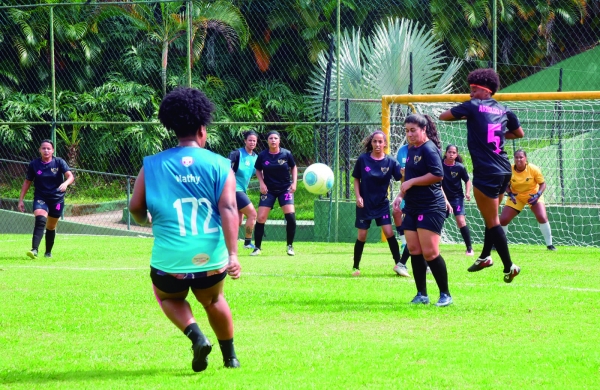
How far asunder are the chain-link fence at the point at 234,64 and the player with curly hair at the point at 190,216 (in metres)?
17.0

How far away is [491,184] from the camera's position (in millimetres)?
8688

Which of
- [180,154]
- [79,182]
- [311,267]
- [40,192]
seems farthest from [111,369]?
[79,182]

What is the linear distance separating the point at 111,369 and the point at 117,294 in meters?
3.69

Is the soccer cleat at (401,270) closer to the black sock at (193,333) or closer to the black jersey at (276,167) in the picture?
the black jersey at (276,167)

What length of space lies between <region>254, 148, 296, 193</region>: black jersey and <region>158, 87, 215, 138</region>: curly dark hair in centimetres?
933

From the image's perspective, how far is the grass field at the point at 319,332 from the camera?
18.1ft

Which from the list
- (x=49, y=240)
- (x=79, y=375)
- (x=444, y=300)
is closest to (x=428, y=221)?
(x=444, y=300)

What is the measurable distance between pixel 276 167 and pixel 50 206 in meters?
3.74

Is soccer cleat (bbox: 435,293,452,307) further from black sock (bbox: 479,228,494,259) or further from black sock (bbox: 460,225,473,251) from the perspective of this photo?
black sock (bbox: 460,225,473,251)

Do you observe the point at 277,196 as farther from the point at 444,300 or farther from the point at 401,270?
the point at 444,300

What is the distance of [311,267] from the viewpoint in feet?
41.0

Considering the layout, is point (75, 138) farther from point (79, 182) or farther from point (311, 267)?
point (311, 267)

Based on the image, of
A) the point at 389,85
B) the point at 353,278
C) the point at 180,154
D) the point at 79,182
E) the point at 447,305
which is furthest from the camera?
the point at 389,85

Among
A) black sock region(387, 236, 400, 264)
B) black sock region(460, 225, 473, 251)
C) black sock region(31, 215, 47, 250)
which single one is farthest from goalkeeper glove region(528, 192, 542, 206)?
black sock region(31, 215, 47, 250)
